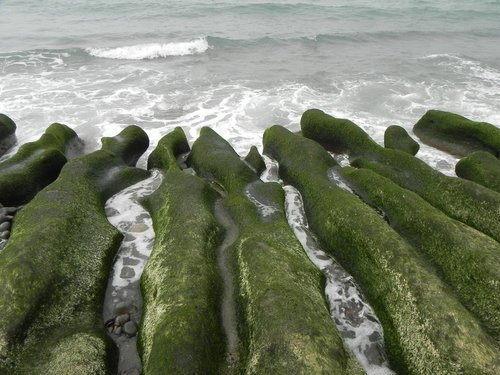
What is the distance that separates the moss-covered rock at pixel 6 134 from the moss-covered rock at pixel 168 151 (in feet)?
20.6

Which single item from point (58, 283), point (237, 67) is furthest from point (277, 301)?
point (237, 67)

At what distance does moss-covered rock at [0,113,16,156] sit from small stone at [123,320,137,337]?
11270mm

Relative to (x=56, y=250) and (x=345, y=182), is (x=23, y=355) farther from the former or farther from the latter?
(x=345, y=182)

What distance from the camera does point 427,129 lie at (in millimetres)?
16219

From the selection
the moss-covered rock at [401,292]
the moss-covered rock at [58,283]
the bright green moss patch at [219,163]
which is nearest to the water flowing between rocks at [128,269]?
the moss-covered rock at [58,283]

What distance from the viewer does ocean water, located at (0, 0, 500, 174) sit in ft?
63.1

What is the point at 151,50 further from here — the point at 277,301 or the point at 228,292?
the point at 277,301

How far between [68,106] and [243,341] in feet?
59.5

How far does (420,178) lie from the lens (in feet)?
37.5

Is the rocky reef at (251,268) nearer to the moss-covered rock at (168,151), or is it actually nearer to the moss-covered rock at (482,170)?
the moss-covered rock at (482,170)

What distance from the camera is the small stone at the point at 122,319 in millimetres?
7395

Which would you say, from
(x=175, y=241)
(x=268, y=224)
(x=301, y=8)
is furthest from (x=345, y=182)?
(x=301, y=8)

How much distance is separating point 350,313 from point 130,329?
4.53 meters

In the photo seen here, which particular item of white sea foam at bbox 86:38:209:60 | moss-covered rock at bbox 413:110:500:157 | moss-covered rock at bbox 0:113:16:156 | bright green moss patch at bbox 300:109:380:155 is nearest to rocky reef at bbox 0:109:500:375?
bright green moss patch at bbox 300:109:380:155
